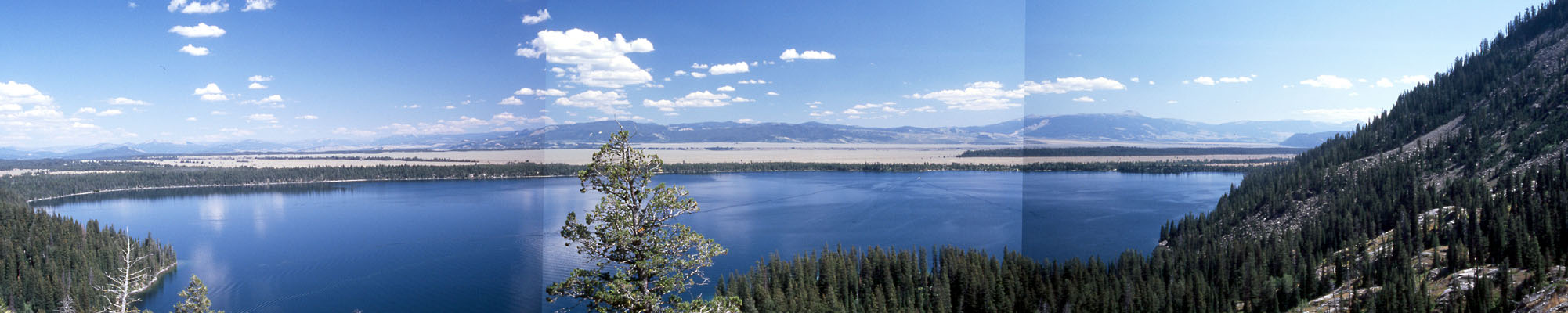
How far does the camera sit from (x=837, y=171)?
8588 centimetres

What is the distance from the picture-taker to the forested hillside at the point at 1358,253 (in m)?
21.0

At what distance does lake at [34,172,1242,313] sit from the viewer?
25.4m

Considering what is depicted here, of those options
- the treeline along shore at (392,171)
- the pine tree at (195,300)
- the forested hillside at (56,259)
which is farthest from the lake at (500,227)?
the pine tree at (195,300)

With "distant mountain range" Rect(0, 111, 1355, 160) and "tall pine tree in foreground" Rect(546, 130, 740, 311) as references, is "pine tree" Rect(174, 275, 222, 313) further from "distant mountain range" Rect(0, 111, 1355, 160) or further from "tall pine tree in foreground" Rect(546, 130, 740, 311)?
"distant mountain range" Rect(0, 111, 1355, 160)

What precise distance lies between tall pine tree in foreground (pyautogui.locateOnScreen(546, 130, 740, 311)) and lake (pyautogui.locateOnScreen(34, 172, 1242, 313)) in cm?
1725

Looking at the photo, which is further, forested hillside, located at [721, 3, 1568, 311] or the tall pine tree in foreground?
forested hillside, located at [721, 3, 1568, 311]

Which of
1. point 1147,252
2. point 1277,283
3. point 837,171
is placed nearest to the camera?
point 1277,283

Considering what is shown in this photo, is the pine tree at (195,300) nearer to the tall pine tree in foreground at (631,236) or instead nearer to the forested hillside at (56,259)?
the tall pine tree in foreground at (631,236)

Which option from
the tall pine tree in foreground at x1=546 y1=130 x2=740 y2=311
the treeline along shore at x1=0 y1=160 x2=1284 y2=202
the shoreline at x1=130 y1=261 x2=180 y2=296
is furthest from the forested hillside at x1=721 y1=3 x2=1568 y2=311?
the treeline along shore at x1=0 y1=160 x2=1284 y2=202

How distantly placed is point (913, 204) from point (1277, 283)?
2551cm

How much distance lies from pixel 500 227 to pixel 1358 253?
3448 centimetres

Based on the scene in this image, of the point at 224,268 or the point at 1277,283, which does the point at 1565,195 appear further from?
the point at 224,268

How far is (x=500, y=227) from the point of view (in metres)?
36.9

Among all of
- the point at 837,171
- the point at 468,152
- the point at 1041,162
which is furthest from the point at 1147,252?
the point at 468,152
